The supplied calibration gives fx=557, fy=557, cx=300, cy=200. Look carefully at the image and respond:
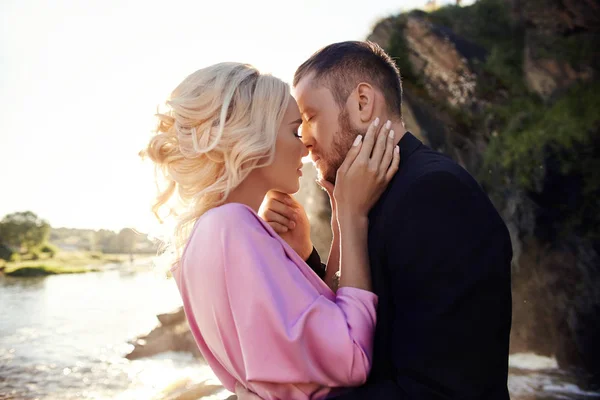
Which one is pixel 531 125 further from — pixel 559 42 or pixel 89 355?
pixel 89 355

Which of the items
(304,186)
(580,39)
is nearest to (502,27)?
(580,39)

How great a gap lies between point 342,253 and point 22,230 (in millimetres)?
26541

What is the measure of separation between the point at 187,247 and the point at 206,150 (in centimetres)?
41

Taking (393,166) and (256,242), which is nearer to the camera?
(256,242)

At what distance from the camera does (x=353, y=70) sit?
7.84ft

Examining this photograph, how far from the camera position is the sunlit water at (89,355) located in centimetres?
1057

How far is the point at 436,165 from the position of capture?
1.93 m

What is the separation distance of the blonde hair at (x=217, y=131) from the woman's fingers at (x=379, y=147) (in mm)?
408

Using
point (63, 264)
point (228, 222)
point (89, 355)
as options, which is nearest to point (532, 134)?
point (228, 222)

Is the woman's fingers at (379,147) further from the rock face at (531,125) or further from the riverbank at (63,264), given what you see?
the riverbank at (63,264)

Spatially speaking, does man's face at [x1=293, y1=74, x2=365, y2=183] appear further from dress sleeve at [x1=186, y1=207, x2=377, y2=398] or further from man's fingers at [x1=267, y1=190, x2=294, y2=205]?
dress sleeve at [x1=186, y1=207, x2=377, y2=398]

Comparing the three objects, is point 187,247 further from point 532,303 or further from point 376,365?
point 532,303

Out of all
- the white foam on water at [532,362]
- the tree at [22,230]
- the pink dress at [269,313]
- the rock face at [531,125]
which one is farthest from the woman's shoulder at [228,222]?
the tree at [22,230]

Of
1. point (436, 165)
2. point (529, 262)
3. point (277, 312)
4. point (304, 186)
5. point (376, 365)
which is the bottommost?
point (529, 262)
